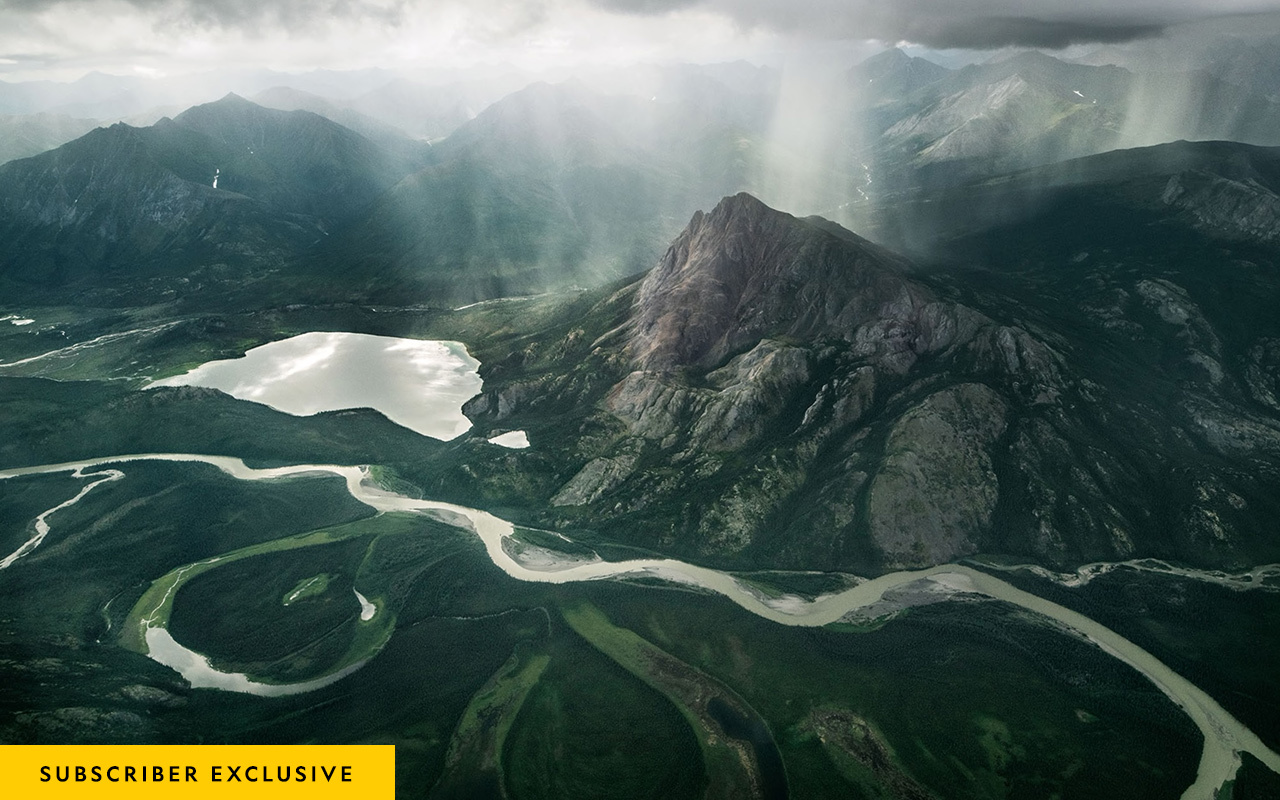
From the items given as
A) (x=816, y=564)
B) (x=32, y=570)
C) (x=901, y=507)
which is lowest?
(x=32, y=570)

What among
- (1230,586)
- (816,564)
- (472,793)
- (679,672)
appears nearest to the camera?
(472,793)

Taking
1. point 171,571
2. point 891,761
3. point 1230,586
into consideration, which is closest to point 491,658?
point 891,761

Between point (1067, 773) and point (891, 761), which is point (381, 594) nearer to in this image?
point (891, 761)

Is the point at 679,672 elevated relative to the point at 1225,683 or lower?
lower

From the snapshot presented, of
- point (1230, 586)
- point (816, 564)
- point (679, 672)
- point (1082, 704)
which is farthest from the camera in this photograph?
point (816, 564)

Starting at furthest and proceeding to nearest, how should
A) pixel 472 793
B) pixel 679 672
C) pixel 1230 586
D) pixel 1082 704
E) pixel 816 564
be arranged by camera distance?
pixel 816 564, pixel 1230 586, pixel 679 672, pixel 1082 704, pixel 472 793

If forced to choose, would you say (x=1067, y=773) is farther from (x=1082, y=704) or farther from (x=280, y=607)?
(x=280, y=607)

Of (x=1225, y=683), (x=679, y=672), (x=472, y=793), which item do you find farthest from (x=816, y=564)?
(x=472, y=793)

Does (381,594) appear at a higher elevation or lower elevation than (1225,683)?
lower

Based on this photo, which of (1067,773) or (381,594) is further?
(381,594)

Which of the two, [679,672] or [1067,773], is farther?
[679,672]
